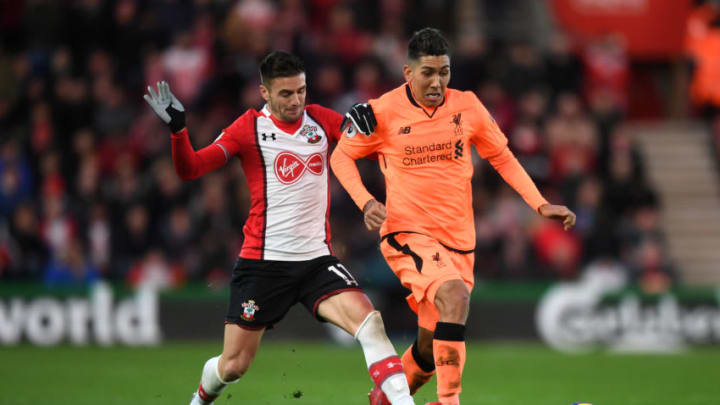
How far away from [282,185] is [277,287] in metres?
0.70

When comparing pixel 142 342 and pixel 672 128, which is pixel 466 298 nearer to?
pixel 142 342

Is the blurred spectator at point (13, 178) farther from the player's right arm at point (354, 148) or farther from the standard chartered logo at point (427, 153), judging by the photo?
the standard chartered logo at point (427, 153)

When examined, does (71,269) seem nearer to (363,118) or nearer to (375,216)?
(363,118)

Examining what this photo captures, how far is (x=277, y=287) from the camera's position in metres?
7.55

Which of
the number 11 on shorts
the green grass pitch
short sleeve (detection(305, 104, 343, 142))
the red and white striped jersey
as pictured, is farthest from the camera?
the green grass pitch

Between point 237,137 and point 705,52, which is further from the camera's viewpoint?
point 705,52

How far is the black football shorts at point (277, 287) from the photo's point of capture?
24.7 feet

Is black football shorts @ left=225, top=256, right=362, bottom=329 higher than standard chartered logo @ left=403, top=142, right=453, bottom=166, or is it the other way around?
standard chartered logo @ left=403, top=142, right=453, bottom=166

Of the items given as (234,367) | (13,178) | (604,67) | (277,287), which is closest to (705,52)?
(604,67)

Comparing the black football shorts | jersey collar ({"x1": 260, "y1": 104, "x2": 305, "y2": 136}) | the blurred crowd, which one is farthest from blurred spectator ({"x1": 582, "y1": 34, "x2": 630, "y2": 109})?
the black football shorts

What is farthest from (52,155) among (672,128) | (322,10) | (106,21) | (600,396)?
(672,128)

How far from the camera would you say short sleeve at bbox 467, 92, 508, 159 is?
774 cm

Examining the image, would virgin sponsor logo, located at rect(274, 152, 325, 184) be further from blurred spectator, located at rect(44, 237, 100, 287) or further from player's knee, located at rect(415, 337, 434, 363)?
blurred spectator, located at rect(44, 237, 100, 287)

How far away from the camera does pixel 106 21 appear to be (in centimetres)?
1683
